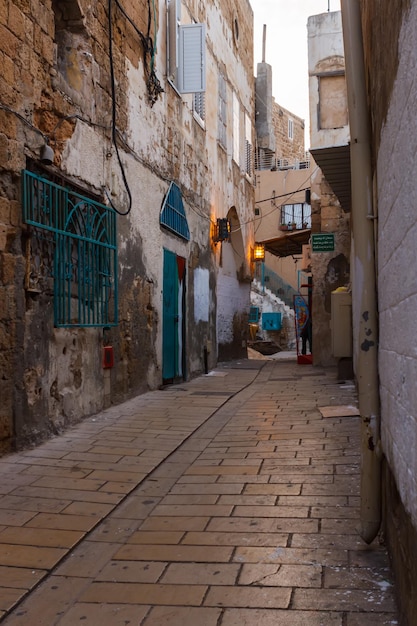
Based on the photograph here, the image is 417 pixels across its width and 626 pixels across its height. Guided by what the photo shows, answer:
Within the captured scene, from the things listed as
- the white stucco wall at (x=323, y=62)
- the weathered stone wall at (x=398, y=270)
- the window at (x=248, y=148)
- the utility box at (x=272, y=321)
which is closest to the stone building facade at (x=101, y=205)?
the white stucco wall at (x=323, y=62)

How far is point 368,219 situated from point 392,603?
1.80 metres

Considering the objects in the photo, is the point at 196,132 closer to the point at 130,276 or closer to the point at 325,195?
the point at 325,195

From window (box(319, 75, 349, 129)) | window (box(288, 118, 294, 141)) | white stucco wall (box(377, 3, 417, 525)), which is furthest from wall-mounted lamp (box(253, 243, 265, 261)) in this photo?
window (box(288, 118, 294, 141))

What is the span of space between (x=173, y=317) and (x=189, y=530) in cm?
683

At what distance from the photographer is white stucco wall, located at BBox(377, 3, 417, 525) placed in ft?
5.94

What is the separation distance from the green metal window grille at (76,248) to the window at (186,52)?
3.92 m

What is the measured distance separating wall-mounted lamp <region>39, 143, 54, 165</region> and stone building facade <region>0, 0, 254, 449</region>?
17 millimetres

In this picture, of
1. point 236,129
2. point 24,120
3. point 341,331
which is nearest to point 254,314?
point 236,129

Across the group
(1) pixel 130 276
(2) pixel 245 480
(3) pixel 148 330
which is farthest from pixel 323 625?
(3) pixel 148 330

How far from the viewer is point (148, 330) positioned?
8.76m

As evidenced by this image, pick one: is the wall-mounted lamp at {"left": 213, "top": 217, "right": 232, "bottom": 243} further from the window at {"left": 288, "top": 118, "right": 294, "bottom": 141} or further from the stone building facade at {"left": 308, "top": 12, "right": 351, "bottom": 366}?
the window at {"left": 288, "top": 118, "right": 294, "bottom": 141}

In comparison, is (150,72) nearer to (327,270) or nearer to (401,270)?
(327,270)

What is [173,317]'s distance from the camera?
1008 cm

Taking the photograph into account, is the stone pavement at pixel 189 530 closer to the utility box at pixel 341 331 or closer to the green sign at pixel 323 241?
the utility box at pixel 341 331
